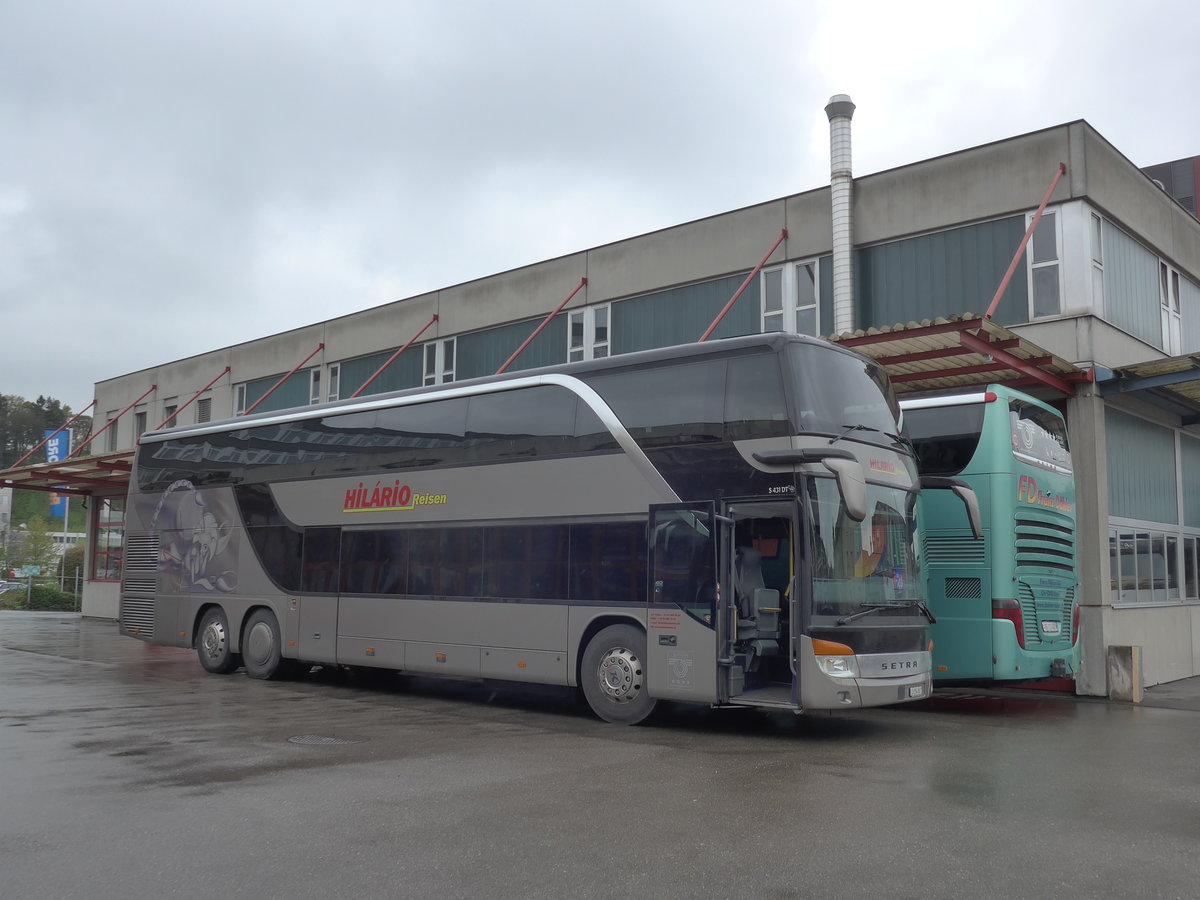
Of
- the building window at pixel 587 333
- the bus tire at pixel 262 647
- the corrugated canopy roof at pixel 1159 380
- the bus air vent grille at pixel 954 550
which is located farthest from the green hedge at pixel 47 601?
the corrugated canopy roof at pixel 1159 380

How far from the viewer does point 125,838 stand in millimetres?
6348

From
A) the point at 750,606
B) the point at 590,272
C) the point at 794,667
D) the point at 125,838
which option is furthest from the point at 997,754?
the point at 590,272

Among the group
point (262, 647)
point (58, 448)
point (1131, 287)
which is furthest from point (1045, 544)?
point (58, 448)

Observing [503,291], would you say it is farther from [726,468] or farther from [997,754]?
[997,754]

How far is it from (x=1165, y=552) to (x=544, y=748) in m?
13.3

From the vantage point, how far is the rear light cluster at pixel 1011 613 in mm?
13180

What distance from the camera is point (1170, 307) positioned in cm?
2020

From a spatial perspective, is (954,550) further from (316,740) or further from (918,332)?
(316,740)

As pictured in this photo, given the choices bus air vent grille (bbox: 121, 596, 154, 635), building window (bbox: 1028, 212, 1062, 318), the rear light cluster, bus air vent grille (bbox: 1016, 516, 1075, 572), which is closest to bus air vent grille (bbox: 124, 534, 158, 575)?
bus air vent grille (bbox: 121, 596, 154, 635)

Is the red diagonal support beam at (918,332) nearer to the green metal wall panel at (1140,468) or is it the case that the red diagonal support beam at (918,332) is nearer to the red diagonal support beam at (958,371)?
the red diagonal support beam at (958,371)

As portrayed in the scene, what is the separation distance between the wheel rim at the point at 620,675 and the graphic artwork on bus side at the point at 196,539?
7549mm

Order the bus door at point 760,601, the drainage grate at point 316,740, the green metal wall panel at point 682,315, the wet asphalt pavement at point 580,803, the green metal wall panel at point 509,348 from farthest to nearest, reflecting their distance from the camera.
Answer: the green metal wall panel at point 509,348, the green metal wall panel at point 682,315, the bus door at point 760,601, the drainage grate at point 316,740, the wet asphalt pavement at point 580,803

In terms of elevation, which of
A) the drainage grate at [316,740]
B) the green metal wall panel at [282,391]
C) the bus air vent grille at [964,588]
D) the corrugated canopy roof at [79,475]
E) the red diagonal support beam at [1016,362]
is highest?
the green metal wall panel at [282,391]

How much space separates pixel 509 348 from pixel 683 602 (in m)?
15.8
